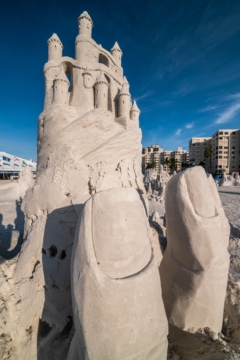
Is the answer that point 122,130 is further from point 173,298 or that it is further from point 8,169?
point 8,169

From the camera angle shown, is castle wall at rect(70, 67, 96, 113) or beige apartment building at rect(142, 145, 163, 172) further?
beige apartment building at rect(142, 145, 163, 172)

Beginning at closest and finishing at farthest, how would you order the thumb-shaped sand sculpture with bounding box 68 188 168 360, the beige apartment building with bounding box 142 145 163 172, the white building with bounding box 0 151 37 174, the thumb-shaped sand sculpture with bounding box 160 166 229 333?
1. the thumb-shaped sand sculpture with bounding box 68 188 168 360
2. the thumb-shaped sand sculpture with bounding box 160 166 229 333
3. the white building with bounding box 0 151 37 174
4. the beige apartment building with bounding box 142 145 163 172

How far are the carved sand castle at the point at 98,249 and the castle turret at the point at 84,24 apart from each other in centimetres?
54

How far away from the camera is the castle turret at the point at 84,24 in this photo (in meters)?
4.29

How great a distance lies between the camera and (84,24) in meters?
4.30

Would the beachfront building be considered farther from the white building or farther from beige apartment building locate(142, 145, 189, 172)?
beige apartment building locate(142, 145, 189, 172)

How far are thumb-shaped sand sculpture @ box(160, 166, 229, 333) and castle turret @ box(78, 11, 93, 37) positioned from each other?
181 inches

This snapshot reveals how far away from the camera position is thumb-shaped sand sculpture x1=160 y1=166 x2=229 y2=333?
203cm

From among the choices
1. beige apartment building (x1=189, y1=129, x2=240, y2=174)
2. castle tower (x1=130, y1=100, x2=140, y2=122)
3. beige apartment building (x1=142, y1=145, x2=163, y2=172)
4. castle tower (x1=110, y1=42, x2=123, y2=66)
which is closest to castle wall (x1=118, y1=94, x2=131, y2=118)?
castle tower (x1=130, y1=100, x2=140, y2=122)

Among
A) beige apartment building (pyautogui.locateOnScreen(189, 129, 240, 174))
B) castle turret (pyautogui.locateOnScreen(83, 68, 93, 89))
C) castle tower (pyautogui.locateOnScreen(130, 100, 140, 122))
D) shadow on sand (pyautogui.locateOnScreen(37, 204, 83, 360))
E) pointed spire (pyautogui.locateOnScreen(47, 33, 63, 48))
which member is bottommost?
shadow on sand (pyautogui.locateOnScreen(37, 204, 83, 360))

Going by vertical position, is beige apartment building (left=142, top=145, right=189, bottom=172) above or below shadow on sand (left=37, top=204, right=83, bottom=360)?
above

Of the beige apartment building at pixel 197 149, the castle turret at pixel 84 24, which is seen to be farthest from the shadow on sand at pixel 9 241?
the beige apartment building at pixel 197 149

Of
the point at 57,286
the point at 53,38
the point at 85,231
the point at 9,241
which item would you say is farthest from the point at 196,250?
the point at 9,241

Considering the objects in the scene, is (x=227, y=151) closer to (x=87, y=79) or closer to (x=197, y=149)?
(x=197, y=149)
